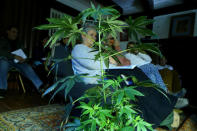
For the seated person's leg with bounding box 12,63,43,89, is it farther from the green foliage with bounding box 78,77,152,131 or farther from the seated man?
the green foliage with bounding box 78,77,152,131

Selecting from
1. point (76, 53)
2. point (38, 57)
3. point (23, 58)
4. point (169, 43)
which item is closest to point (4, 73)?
point (23, 58)

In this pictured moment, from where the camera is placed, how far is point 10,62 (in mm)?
2666

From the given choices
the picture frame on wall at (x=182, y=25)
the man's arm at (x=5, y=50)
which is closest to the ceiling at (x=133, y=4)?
the picture frame on wall at (x=182, y=25)

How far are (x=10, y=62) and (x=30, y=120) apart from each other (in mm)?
1610

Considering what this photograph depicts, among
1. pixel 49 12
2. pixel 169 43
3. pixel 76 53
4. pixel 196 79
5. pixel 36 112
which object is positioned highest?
pixel 49 12

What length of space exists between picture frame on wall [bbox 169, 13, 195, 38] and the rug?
385cm

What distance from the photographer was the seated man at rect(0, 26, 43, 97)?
2.45 m

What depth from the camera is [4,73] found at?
8.08 feet

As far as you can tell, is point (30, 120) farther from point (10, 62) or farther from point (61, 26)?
point (10, 62)

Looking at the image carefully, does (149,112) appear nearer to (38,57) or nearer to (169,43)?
(38,57)

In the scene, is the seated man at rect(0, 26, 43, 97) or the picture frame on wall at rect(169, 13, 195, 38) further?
the picture frame on wall at rect(169, 13, 195, 38)

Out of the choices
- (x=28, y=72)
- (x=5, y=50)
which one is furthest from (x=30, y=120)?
(x=5, y=50)

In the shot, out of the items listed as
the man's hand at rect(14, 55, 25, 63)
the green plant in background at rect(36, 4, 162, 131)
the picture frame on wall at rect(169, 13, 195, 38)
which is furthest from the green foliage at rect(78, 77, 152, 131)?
the picture frame on wall at rect(169, 13, 195, 38)

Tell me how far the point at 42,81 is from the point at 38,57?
0.59m
